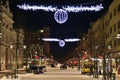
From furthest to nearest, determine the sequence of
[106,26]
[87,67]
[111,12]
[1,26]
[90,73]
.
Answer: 1. [106,26]
2. [111,12]
3. [1,26]
4. [87,67]
5. [90,73]

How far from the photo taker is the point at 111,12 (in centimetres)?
10581

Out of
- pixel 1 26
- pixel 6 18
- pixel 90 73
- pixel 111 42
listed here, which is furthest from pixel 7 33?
pixel 90 73

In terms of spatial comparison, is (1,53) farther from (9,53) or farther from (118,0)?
(118,0)

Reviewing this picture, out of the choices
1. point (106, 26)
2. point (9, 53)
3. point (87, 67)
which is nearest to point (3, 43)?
point (9, 53)

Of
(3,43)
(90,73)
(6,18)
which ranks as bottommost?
(90,73)

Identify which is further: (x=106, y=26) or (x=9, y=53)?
(x=106, y=26)

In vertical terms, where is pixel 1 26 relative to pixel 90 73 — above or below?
above

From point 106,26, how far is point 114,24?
20818mm

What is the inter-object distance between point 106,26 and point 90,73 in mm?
49626

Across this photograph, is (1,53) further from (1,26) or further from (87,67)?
(87,67)

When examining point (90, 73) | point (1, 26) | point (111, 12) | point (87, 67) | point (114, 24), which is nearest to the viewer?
point (90, 73)

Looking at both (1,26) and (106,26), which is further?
(106,26)

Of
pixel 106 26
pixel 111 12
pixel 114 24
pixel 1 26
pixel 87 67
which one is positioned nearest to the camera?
pixel 87 67

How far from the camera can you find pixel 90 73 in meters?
71.4
